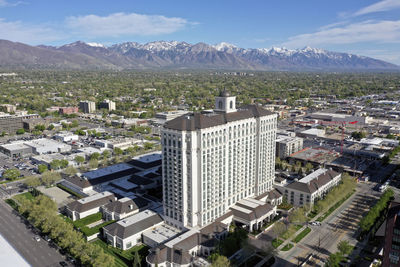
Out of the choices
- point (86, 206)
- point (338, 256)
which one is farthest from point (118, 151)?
point (338, 256)

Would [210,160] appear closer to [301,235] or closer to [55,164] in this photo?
[301,235]

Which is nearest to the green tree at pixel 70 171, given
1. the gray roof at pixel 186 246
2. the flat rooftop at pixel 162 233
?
the flat rooftop at pixel 162 233

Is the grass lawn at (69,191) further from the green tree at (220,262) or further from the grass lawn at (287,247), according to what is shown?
the grass lawn at (287,247)

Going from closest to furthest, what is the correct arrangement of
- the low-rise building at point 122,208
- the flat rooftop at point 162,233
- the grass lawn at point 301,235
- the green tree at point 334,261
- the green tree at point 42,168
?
the green tree at point 334,261 → the flat rooftop at point 162,233 → the grass lawn at point 301,235 → the low-rise building at point 122,208 → the green tree at point 42,168

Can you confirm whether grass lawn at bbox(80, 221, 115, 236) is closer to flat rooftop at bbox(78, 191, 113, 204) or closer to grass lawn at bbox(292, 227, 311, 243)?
flat rooftop at bbox(78, 191, 113, 204)

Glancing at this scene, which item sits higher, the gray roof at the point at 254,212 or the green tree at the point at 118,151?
the green tree at the point at 118,151
